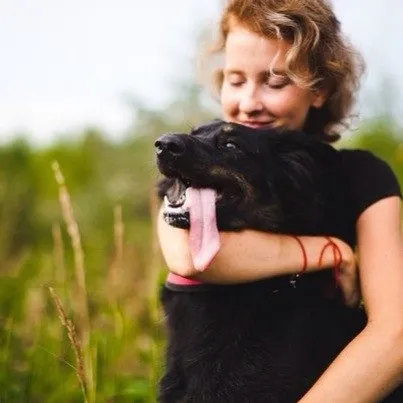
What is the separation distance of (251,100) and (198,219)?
2.27 feet

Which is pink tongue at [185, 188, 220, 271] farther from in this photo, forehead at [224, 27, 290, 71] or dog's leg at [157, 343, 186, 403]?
forehead at [224, 27, 290, 71]

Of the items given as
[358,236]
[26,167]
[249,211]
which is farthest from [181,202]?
[26,167]

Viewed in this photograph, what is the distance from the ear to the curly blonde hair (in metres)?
0.02

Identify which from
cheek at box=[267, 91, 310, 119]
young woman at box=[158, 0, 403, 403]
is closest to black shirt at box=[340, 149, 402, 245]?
young woman at box=[158, 0, 403, 403]

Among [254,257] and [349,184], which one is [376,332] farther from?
[349,184]

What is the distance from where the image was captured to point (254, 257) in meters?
2.69

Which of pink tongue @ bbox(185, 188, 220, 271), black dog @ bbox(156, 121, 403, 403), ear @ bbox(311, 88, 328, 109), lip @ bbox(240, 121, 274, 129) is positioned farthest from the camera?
Result: ear @ bbox(311, 88, 328, 109)

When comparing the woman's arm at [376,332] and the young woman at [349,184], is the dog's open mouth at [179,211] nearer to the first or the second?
the young woman at [349,184]

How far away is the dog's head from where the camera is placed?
2.73 m

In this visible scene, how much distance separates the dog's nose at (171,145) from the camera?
8.14 ft

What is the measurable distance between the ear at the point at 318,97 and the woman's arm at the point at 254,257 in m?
0.67

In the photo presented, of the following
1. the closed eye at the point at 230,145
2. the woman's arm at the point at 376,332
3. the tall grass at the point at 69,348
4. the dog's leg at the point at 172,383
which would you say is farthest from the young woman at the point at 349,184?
the tall grass at the point at 69,348

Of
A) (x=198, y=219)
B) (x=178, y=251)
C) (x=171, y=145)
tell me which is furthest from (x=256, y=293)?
(x=171, y=145)

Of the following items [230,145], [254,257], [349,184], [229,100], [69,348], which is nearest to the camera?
[254,257]
